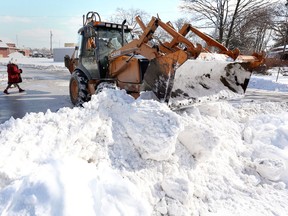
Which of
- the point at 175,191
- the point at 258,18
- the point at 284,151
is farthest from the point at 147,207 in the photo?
the point at 258,18

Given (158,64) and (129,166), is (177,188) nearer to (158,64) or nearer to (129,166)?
(129,166)

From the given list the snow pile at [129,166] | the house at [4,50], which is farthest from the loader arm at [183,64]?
the house at [4,50]

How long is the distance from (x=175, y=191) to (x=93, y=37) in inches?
190

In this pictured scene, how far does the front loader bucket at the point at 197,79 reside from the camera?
4785 mm

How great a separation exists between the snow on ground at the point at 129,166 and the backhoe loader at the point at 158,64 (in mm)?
899

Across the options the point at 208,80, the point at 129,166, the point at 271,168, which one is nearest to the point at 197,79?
the point at 208,80

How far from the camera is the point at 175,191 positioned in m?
3.02

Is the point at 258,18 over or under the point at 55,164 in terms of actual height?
over

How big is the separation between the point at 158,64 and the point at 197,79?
1.43m

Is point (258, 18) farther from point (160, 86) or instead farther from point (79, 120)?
point (79, 120)

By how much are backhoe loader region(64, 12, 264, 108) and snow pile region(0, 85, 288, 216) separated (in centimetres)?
83

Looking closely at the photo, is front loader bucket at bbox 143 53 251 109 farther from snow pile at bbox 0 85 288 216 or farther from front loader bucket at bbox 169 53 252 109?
snow pile at bbox 0 85 288 216

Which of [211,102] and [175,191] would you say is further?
[211,102]

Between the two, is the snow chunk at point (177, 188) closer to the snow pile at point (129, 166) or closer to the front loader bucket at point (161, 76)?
the snow pile at point (129, 166)
